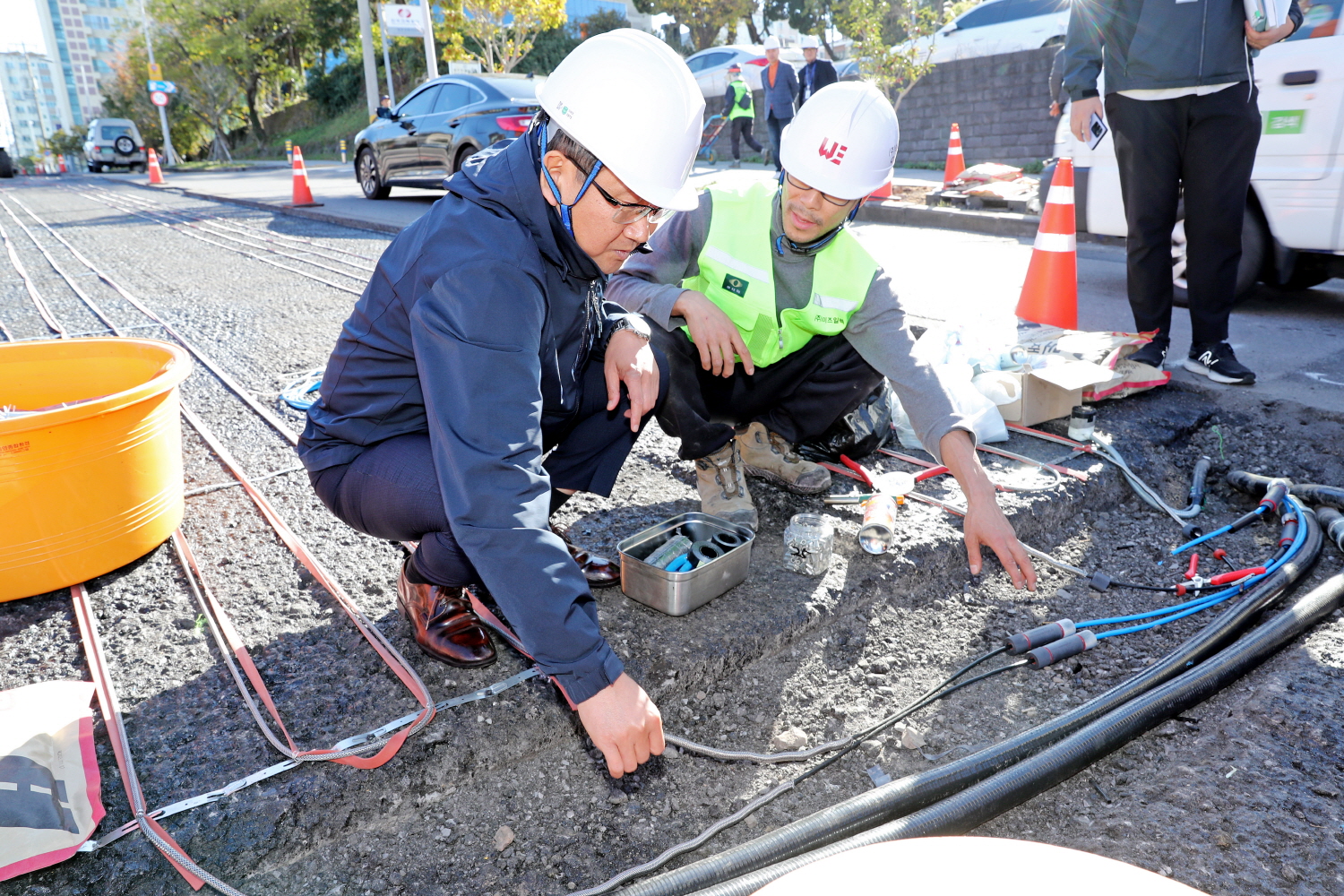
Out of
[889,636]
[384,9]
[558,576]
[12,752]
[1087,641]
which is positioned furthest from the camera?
[384,9]

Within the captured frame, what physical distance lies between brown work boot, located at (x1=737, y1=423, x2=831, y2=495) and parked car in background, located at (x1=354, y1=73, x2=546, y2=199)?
7.06 m

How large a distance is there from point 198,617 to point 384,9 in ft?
62.2

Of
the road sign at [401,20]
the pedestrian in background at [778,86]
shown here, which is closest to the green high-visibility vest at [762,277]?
the pedestrian in background at [778,86]

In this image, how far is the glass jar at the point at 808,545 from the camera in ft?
7.94

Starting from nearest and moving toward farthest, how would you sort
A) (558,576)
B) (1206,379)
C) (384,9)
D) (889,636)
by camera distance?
(558,576) < (889,636) < (1206,379) < (384,9)

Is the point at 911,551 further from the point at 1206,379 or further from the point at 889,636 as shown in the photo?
the point at 1206,379

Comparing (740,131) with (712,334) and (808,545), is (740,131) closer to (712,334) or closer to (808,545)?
(712,334)

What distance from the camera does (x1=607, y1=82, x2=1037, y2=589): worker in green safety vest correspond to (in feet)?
7.73

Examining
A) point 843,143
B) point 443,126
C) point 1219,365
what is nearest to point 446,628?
point 843,143

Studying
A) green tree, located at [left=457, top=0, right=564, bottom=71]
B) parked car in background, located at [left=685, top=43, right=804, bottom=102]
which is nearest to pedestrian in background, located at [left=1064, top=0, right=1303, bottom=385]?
parked car in background, located at [left=685, top=43, right=804, bottom=102]

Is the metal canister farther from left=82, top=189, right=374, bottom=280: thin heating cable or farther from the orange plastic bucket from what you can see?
left=82, top=189, right=374, bottom=280: thin heating cable

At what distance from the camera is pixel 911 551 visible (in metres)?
2.55

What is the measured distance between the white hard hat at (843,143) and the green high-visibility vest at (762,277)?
0.60 feet

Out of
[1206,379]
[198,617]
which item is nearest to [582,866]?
[198,617]
